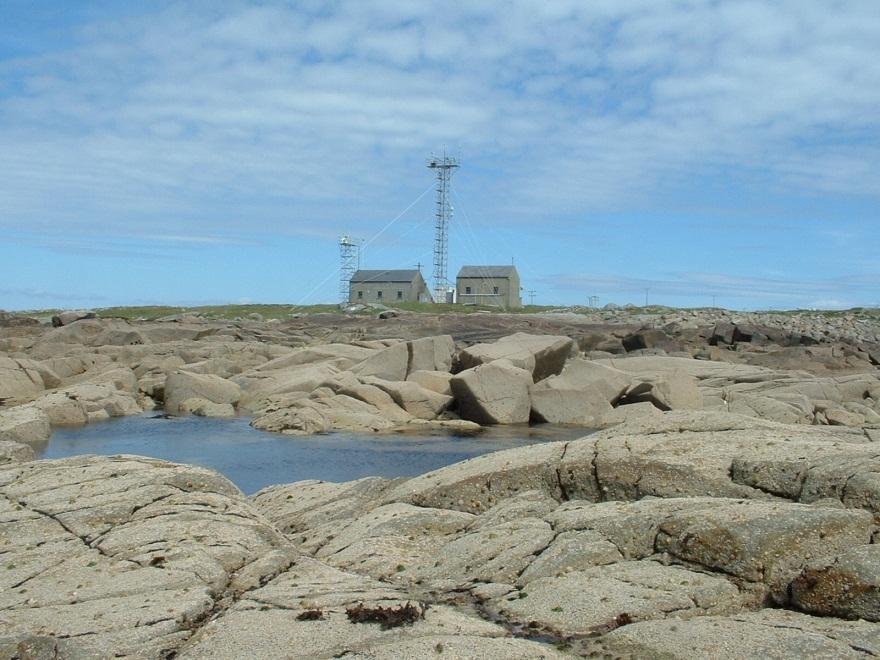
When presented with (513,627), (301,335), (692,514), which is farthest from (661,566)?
(301,335)

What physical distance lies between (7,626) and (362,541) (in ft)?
14.8

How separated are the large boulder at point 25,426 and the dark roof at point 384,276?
64246 millimetres

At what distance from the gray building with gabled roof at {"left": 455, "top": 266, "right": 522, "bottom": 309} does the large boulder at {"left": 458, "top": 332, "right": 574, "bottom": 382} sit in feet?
175

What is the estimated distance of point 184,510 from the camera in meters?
12.5

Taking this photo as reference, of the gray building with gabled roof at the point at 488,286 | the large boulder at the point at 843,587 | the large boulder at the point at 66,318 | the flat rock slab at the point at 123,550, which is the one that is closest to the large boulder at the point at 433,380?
the flat rock slab at the point at 123,550

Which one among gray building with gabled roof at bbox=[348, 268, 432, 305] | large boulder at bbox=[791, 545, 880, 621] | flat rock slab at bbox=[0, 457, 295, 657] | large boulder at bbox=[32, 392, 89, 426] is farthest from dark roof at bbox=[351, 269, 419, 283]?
large boulder at bbox=[791, 545, 880, 621]

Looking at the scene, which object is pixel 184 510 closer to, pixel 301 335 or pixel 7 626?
pixel 7 626

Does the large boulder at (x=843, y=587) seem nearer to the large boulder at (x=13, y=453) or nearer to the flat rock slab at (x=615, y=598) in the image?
the flat rock slab at (x=615, y=598)

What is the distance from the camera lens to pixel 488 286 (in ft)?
306

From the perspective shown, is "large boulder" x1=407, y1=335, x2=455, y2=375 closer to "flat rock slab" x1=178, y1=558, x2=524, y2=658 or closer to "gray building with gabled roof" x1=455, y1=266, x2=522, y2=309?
"flat rock slab" x1=178, y1=558, x2=524, y2=658

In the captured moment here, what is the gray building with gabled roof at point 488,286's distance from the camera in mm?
92500

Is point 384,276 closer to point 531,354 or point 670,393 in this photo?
point 531,354

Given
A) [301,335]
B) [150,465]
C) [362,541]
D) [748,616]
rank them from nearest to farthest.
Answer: [748,616], [362,541], [150,465], [301,335]

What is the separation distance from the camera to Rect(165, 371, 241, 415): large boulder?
3688cm
